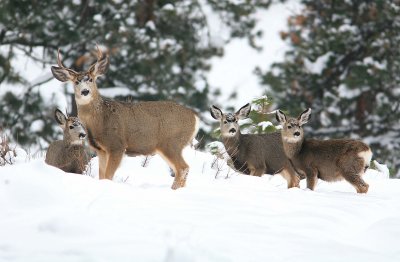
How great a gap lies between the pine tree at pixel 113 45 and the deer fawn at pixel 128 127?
9038 mm

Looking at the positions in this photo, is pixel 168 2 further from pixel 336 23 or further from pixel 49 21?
pixel 336 23

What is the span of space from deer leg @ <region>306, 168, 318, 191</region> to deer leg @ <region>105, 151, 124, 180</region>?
226cm

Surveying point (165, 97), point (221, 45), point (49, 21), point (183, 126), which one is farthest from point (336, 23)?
point (183, 126)

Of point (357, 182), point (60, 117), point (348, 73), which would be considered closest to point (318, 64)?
point (348, 73)

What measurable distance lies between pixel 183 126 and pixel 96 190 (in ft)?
7.24

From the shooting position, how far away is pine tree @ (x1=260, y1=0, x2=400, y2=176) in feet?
63.0

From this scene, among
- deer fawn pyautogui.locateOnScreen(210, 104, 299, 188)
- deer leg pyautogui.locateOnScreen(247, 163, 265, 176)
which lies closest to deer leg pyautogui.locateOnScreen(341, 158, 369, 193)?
deer fawn pyautogui.locateOnScreen(210, 104, 299, 188)

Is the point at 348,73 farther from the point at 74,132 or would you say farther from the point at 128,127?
the point at 128,127

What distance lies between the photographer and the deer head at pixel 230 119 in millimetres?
10391

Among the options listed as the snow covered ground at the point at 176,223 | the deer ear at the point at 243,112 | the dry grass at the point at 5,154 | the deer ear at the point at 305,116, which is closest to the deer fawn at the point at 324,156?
the deer ear at the point at 305,116

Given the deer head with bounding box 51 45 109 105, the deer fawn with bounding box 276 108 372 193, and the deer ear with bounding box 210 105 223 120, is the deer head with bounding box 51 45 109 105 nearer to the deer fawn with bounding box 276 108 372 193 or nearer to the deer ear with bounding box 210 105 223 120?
the deer fawn with bounding box 276 108 372 193

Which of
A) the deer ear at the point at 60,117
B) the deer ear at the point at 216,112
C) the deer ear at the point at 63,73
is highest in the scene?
the deer ear at the point at 63,73

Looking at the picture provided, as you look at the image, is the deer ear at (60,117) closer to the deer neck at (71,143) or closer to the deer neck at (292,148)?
the deer neck at (71,143)

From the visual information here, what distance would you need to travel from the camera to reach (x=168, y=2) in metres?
18.1
